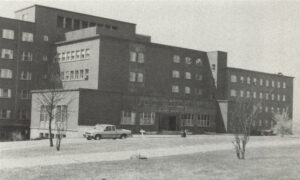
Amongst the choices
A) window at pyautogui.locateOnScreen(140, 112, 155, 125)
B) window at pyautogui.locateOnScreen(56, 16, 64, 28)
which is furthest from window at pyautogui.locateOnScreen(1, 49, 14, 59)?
window at pyautogui.locateOnScreen(140, 112, 155, 125)

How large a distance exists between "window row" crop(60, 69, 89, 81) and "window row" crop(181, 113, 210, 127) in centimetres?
1488

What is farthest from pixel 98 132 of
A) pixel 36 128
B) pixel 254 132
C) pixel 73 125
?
pixel 254 132

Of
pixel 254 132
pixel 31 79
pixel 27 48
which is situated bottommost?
pixel 254 132

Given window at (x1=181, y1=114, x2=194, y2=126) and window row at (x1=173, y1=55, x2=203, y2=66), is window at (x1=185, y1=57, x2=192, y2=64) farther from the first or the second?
window at (x1=181, y1=114, x2=194, y2=126)

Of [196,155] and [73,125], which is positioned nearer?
[196,155]

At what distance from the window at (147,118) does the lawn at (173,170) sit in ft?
113

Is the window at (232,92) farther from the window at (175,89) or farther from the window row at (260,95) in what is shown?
the window at (175,89)

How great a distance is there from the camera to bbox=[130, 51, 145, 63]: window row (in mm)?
63500

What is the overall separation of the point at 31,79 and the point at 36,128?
12.2 m

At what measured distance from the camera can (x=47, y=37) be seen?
67.6m

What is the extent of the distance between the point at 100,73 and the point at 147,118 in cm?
857

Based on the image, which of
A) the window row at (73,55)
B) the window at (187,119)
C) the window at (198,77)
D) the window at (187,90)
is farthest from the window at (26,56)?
the window at (198,77)

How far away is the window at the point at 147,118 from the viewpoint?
57.9 metres

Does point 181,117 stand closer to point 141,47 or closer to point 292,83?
point 141,47
